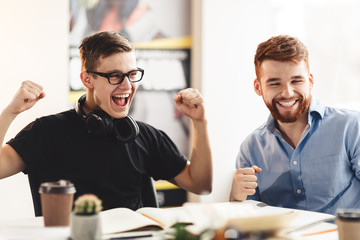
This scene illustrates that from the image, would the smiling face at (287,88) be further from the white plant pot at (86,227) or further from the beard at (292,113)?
the white plant pot at (86,227)

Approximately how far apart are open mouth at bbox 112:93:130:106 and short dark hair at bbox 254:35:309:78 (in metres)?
0.60

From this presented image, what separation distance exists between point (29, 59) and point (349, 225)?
2936 millimetres

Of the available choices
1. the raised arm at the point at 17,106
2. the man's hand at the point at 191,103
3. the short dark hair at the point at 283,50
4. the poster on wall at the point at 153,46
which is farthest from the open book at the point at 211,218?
the poster on wall at the point at 153,46

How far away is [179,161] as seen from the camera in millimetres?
2094

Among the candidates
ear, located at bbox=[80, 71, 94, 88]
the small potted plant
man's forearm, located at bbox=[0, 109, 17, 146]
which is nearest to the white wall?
ear, located at bbox=[80, 71, 94, 88]

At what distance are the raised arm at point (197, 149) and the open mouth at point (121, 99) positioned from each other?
0.78ft

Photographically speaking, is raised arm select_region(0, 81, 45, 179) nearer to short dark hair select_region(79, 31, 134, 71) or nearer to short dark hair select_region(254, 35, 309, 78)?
short dark hair select_region(79, 31, 134, 71)

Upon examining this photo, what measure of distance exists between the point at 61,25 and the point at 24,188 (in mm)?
1232

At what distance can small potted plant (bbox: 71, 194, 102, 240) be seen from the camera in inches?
48.4

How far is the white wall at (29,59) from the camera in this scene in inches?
139

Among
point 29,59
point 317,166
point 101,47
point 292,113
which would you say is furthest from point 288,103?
point 29,59

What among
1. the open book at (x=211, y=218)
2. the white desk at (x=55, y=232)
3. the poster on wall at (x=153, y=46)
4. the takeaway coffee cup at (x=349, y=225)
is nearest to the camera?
the open book at (x=211, y=218)

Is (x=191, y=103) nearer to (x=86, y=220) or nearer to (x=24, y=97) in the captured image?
(x=24, y=97)

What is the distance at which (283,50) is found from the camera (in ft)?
6.81
